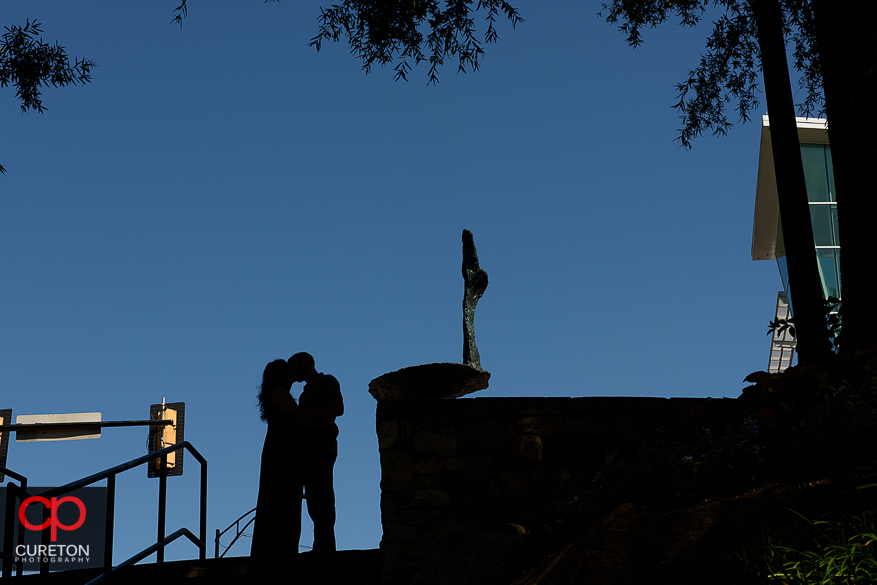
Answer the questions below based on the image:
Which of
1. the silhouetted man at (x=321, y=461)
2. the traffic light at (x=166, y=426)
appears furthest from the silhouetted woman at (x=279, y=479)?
the traffic light at (x=166, y=426)

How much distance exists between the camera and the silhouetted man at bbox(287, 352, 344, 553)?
5.86 metres

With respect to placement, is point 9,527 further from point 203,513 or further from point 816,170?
point 816,170

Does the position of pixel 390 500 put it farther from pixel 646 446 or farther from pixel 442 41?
pixel 442 41

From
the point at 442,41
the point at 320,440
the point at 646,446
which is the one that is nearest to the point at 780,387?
the point at 646,446

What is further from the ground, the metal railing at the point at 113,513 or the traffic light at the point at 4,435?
the traffic light at the point at 4,435

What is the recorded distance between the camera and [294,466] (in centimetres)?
604

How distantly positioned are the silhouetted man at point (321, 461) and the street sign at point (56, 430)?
19.4 ft

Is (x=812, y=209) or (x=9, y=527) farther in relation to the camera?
(x=812, y=209)

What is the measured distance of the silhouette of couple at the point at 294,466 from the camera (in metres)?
5.90

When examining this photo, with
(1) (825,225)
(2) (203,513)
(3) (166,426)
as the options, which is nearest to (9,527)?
(2) (203,513)

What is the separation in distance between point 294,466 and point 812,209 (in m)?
19.0

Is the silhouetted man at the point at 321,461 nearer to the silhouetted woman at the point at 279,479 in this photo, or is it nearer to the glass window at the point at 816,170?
the silhouetted woman at the point at 279,479

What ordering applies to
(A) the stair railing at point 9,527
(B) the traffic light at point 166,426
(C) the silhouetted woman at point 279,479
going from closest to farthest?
(A) the stair railing at point 9,527, (C) the silhouetted woman at point 279,479, (B) the traffic light at point 166,426

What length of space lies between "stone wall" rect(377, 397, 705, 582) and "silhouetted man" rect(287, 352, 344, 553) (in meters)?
0.44
